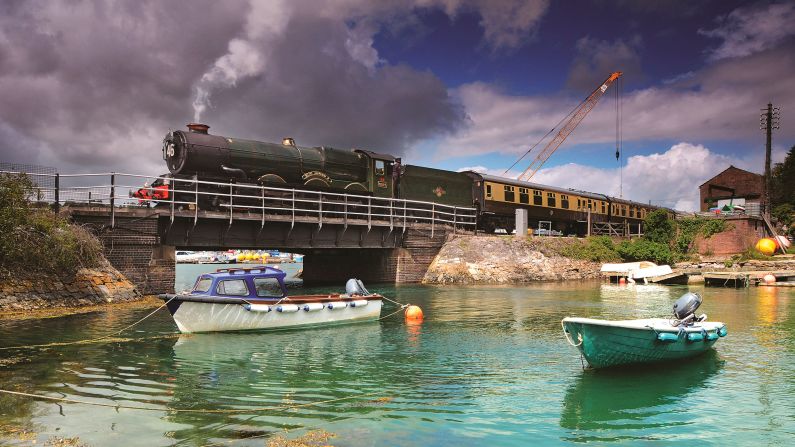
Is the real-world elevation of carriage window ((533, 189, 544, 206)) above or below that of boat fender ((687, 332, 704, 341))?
above

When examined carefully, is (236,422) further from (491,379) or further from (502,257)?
(502,257)

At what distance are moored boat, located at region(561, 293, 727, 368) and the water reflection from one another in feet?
0.91

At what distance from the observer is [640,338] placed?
1162cm

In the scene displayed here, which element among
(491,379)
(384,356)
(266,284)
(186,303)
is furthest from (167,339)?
(491,379)

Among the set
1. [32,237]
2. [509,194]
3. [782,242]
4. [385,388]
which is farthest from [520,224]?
A: [385,388]

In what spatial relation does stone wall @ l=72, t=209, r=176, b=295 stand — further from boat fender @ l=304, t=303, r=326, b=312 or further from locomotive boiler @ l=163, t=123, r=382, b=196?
boat fender @ l=304, t=303, r=326, b=312

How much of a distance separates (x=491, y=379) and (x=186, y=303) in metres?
8.92

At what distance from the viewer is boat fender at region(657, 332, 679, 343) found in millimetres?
11793

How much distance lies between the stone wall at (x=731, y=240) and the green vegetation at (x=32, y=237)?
147 ft

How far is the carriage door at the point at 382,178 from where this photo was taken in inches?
1331

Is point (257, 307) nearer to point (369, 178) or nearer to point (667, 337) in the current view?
point (667, 337)

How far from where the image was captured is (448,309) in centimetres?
2245

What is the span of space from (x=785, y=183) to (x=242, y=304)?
64.1 m

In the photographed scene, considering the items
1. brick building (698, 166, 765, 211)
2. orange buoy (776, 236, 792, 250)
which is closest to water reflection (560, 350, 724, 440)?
orange buoy (776, 236, 792, 250)
